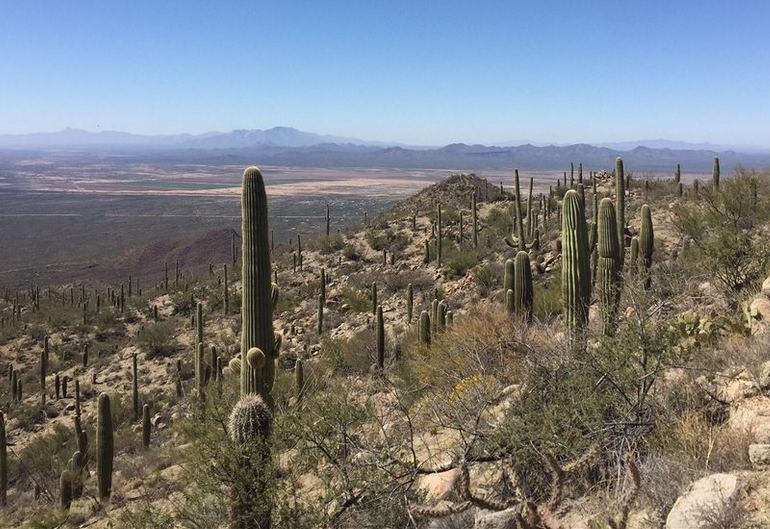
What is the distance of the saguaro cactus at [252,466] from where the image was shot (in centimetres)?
557

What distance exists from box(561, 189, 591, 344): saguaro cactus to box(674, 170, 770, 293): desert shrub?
264 cm

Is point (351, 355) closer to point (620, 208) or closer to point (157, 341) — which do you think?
point (620, 208)

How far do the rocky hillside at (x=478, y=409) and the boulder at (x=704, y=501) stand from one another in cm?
1

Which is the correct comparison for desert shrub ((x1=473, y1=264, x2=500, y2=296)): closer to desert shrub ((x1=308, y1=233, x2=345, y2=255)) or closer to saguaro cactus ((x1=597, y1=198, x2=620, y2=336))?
saguaro cactus ((x1=597, y1=198, x2=620, y2=336))

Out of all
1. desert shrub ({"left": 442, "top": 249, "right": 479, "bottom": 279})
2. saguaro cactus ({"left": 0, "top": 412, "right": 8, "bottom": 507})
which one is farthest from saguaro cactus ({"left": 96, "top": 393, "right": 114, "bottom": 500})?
desert shrub ({"left": 442, "top": 249, "right": 479, "bottom": 279})

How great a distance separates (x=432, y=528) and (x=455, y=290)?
15.5m

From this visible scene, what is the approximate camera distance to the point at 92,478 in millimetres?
12508

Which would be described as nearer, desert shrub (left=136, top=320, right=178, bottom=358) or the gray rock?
the gray rock

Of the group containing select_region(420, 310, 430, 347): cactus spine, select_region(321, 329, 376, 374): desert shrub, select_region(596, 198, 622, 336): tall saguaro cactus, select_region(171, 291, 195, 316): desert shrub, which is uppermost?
select_region(596, 198, 622, 336): tall saguaro cactus

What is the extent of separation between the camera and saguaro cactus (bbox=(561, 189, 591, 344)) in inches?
340

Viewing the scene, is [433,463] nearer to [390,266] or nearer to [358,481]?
[358,481]

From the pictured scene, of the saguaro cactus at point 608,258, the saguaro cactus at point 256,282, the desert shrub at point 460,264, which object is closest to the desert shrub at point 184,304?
the desert shrub at point 460,264

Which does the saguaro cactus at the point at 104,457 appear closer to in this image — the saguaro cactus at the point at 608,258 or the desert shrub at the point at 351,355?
the desert shrub at the point at 351,355

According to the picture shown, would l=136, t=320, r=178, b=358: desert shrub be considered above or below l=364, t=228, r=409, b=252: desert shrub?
below
